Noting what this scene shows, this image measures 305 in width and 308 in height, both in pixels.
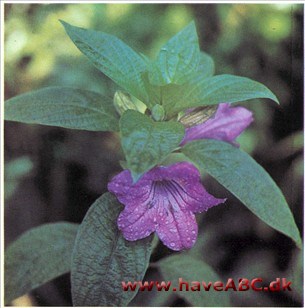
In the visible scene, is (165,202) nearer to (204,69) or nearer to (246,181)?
(246,181)

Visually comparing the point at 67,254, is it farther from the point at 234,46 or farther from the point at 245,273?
the point at 234,46

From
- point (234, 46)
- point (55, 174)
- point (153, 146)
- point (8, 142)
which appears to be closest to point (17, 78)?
point (8, 142)

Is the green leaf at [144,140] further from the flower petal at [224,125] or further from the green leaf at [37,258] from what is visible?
the green leaf at [37,258]

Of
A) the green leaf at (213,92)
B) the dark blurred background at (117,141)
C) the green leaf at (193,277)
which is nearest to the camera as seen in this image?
the green leaf at (213,92)

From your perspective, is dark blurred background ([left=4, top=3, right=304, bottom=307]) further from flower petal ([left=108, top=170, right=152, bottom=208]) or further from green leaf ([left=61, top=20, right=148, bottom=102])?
green leaf ([left=61, top=20, right=148, bottom=102])

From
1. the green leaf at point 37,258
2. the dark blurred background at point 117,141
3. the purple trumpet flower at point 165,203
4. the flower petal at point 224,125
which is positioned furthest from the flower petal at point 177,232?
the dark blurred background at point 117,141

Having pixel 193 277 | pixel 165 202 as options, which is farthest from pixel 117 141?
pixel 165 202
